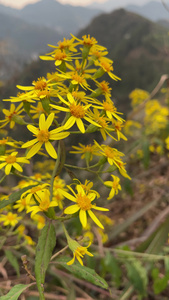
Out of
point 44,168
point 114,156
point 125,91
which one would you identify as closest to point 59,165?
point 114,156

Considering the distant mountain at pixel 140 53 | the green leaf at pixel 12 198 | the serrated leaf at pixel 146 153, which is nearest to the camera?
the green leaf at pixel 12 198

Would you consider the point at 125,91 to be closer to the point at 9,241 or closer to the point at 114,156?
the point at 9,241

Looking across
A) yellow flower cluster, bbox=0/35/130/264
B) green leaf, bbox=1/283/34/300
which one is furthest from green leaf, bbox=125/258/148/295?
green leaf, bbox=1/283/34/300

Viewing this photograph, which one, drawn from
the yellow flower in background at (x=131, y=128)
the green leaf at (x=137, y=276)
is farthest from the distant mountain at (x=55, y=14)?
the green leaf at (x=137, y=276)

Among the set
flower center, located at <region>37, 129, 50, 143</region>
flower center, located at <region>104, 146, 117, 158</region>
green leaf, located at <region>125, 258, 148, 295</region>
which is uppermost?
flower center, located at <region>104, 146, 117, 158</region>

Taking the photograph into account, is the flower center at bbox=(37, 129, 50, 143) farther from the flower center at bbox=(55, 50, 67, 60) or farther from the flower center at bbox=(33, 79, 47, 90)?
the flower center at bbox=(55, 50, 67, 60)

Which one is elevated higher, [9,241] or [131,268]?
[131,268]

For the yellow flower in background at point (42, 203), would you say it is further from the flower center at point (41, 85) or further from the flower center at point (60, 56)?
the flower center at point (60, 56)
